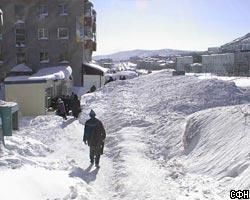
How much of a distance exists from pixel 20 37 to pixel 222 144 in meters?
43.4

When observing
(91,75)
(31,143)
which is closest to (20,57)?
(91,75)

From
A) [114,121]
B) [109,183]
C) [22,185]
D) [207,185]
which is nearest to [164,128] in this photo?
[114,121]

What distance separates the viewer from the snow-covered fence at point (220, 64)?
58956 millimetres

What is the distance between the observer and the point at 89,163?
13219 mm

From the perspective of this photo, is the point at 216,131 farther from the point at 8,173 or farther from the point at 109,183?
the point at 8,173

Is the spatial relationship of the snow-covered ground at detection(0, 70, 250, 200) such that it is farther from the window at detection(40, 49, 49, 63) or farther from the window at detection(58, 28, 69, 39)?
the window at detection(40, 49, 49, 63)

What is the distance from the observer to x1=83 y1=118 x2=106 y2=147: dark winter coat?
12828 mm

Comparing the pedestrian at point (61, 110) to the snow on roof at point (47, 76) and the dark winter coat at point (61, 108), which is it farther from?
the snow on roof at point (47, 76)

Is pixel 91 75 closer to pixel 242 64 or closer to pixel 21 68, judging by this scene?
pixel 21 68

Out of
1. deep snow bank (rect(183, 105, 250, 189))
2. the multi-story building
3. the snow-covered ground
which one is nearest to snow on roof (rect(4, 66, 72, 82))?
the multi-story building

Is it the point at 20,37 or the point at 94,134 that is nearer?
the point at 94,134

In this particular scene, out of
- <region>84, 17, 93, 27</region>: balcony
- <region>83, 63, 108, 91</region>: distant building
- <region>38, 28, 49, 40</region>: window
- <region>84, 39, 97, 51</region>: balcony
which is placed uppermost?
<region>84, 17, 93, 27</region>: balcony

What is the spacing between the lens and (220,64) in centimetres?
6231

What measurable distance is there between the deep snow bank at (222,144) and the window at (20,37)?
1549 inches
